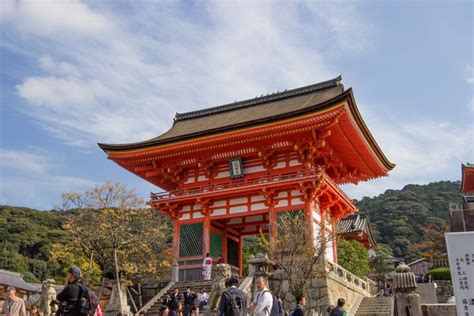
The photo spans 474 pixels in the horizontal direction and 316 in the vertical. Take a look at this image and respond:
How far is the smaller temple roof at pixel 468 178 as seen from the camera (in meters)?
30.2

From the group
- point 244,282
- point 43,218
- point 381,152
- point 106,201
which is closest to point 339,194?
point 381,152

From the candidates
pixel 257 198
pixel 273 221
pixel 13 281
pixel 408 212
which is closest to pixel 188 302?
pixel 273 221

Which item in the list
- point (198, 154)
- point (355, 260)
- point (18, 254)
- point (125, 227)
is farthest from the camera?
point (18, 254)

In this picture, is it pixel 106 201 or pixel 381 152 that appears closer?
pixel 106 201

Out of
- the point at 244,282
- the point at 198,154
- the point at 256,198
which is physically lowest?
the point at 244,282

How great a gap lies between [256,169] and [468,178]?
15374 mm

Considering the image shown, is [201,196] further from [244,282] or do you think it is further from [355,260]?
[355,260]

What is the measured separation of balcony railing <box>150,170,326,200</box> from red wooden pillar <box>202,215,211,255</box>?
147 cm

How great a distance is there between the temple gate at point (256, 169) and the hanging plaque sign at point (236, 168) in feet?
0.17

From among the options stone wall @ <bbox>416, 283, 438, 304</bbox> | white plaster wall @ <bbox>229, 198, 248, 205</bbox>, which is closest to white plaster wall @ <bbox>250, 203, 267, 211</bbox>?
white plaster wall @ <bbox>229, 198, 248, 205</bbox>

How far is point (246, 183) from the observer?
77.8 feet

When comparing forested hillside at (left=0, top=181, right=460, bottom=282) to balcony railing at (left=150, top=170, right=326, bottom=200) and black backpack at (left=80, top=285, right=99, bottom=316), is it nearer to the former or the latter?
balcony railing at (left=150, top=170, right=326, bottom=200)

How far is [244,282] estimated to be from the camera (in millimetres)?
17141

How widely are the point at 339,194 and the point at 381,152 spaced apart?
3736 millimetres
